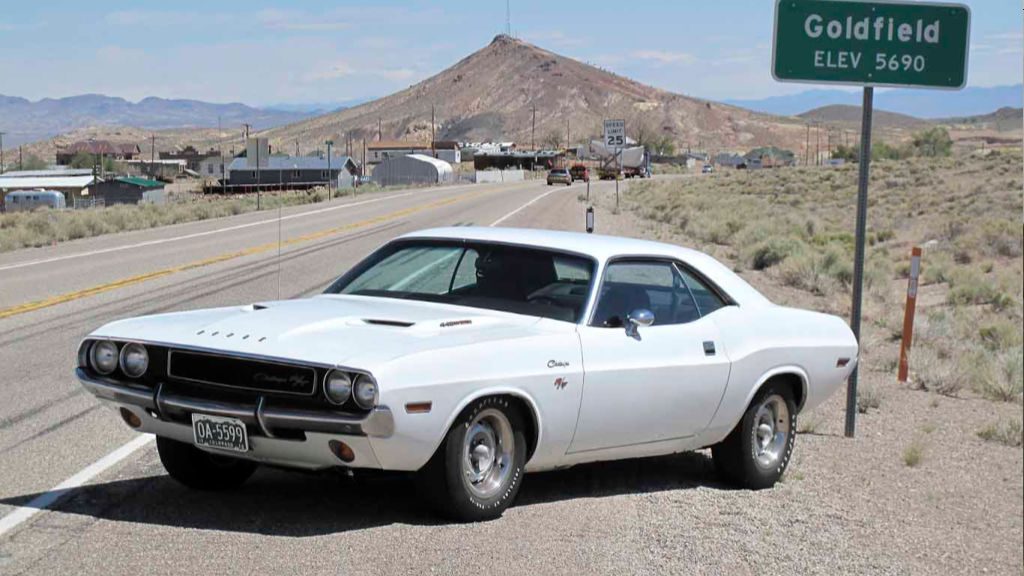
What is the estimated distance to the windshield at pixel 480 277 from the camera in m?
6.89

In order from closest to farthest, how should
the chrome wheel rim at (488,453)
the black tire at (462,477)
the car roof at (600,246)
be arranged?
the black tire at (462,477)
the chrome wheel rim at (488,453)
the car roof at (600,246)

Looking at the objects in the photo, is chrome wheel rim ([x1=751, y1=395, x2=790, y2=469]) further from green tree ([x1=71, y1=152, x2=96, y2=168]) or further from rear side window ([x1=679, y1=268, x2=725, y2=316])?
green tree ([x1=71, y1=152, x2=96, y2=168])

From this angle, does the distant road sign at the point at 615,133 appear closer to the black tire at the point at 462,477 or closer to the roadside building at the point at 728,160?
the black tire at the point at 462,477

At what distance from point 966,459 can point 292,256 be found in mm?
17927

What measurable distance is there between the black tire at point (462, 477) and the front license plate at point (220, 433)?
2.76 ft

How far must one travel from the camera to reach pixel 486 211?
146ft

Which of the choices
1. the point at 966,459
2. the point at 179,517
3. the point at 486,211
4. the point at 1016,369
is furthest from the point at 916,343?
the point at 486,211

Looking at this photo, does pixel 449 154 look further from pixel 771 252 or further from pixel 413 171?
pixel 771 252

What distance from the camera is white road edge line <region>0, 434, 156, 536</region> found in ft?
20.0

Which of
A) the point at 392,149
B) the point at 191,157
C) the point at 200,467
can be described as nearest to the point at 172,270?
the point at 200,467

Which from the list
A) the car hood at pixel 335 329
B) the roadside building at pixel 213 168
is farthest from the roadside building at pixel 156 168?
the car hood at pixel 335 329

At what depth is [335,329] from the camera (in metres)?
6.14

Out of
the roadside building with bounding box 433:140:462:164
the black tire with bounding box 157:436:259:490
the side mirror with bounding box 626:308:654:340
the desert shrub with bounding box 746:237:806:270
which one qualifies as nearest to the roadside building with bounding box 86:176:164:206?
the roadside building with bounding box 433:140:462:164

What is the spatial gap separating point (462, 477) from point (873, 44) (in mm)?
5092
